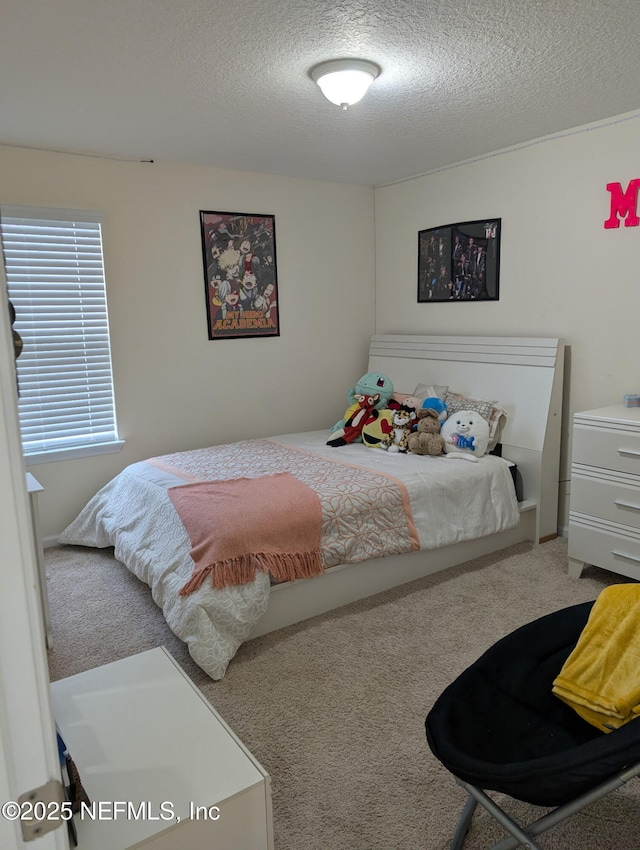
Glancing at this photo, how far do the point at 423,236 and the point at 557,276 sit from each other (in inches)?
46.6

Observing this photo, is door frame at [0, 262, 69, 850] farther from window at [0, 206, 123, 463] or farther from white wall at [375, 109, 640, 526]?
white wall at [375, 109, 640, 526]

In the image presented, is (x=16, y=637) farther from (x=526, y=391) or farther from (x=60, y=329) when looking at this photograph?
(x=526, y=391)

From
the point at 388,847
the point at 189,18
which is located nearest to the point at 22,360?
the point at 189,18

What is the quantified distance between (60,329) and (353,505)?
216cm

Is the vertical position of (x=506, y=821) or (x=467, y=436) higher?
(x=467, y=436)

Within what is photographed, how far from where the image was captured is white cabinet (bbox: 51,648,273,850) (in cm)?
122

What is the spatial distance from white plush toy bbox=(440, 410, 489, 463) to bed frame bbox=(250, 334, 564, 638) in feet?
0.80

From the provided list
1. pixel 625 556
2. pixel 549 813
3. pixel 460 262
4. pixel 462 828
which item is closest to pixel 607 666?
pixel 549 813

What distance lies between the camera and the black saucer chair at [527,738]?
126 centimetres

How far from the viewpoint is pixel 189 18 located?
6.81 feet

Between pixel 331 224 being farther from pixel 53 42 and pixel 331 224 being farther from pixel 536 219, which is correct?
pixel 53 42

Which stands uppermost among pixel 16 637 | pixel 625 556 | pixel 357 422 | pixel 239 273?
pixel 239 273

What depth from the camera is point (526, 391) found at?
12.1 ft

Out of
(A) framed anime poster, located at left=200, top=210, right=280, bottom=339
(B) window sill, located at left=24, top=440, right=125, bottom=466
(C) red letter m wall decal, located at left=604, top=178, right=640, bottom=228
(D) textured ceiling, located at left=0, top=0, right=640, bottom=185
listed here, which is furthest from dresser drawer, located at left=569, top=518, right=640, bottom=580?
(B) window sill, located at left=24, top=440, right=125, bottom=466
